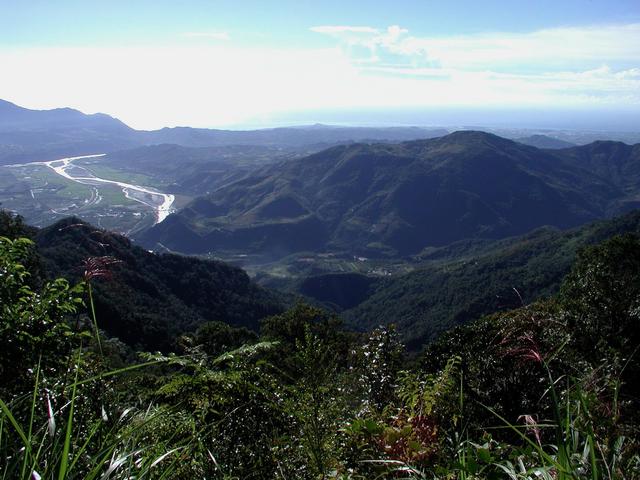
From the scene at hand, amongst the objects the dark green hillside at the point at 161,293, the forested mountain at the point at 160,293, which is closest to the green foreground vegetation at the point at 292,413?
the forested mountain at the point at 160,293

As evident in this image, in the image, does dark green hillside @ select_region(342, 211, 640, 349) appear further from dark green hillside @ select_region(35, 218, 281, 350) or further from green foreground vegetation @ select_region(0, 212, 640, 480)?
green foreground vegetation @ select_region(0, 212, 640, 480)

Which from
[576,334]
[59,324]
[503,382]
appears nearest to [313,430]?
[59,324]

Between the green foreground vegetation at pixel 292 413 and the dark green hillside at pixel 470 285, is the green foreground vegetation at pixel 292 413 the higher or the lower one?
the higher one

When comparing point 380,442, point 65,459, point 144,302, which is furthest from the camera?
point 144,302

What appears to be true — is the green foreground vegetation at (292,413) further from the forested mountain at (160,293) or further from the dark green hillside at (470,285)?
the dark green hillside at (470,285)

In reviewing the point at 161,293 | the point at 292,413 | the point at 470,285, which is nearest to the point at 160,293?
the point at 161,293

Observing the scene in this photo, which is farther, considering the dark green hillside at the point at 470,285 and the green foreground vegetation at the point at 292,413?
the dark green hillside at the point at 470,285

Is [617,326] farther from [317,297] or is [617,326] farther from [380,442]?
[317,297]
